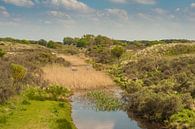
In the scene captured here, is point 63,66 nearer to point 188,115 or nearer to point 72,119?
point 72,119

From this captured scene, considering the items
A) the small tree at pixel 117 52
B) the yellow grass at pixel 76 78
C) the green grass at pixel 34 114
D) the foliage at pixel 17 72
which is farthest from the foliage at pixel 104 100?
the small tree at pixel 117 52

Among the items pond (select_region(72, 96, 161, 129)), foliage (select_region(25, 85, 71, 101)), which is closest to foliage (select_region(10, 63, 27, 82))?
foliage (select_region(25, 85, 71, 101))

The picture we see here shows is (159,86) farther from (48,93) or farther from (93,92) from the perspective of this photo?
(48,93)

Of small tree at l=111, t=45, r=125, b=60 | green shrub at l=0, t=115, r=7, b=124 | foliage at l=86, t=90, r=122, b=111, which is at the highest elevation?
small tree at l=111, t=45, r=125, b=60

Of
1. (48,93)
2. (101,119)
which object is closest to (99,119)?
(101,119)

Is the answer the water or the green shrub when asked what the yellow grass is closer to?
the water

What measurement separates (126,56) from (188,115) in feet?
246

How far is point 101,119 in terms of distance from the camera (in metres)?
47.1

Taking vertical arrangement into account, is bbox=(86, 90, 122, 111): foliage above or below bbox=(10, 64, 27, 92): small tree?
below

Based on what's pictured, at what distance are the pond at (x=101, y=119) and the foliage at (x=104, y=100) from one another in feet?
5.94

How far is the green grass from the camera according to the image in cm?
3913

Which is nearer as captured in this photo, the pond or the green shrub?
the green shrub

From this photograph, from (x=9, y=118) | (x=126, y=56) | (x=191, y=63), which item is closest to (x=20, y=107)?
(x=9, y=118)

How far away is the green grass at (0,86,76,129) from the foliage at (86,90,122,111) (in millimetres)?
4918
